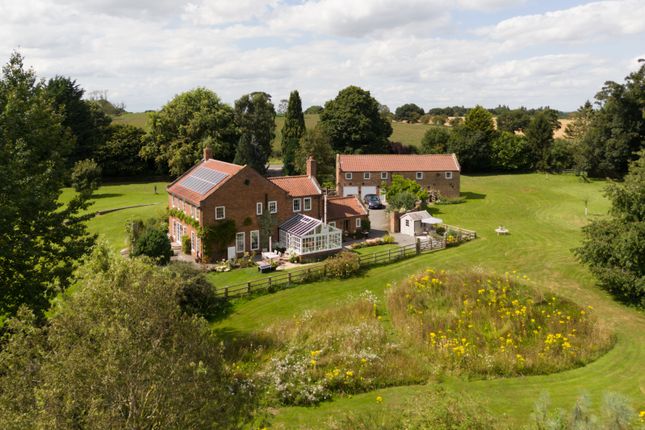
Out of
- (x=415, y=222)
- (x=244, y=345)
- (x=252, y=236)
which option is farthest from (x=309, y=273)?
(x=415, y=222)

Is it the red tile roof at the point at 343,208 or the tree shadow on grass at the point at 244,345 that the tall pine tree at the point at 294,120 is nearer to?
the red tile roof at the point at 343,208

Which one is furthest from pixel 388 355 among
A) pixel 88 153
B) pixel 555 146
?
pixel 555 146

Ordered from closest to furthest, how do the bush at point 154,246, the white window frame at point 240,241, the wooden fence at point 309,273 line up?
1. the wooden fence at point 309,273
2. the bush at point 154,246
3. the white window frame at point 240,241

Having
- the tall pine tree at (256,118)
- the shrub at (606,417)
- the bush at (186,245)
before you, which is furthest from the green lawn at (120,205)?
the shrub at (606,417)

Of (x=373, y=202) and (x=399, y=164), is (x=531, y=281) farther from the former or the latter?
(x=399, y=164)

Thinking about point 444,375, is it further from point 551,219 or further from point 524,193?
point 524,193

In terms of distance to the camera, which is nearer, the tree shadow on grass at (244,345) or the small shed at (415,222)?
the tree shadow on grass at (244,345)
